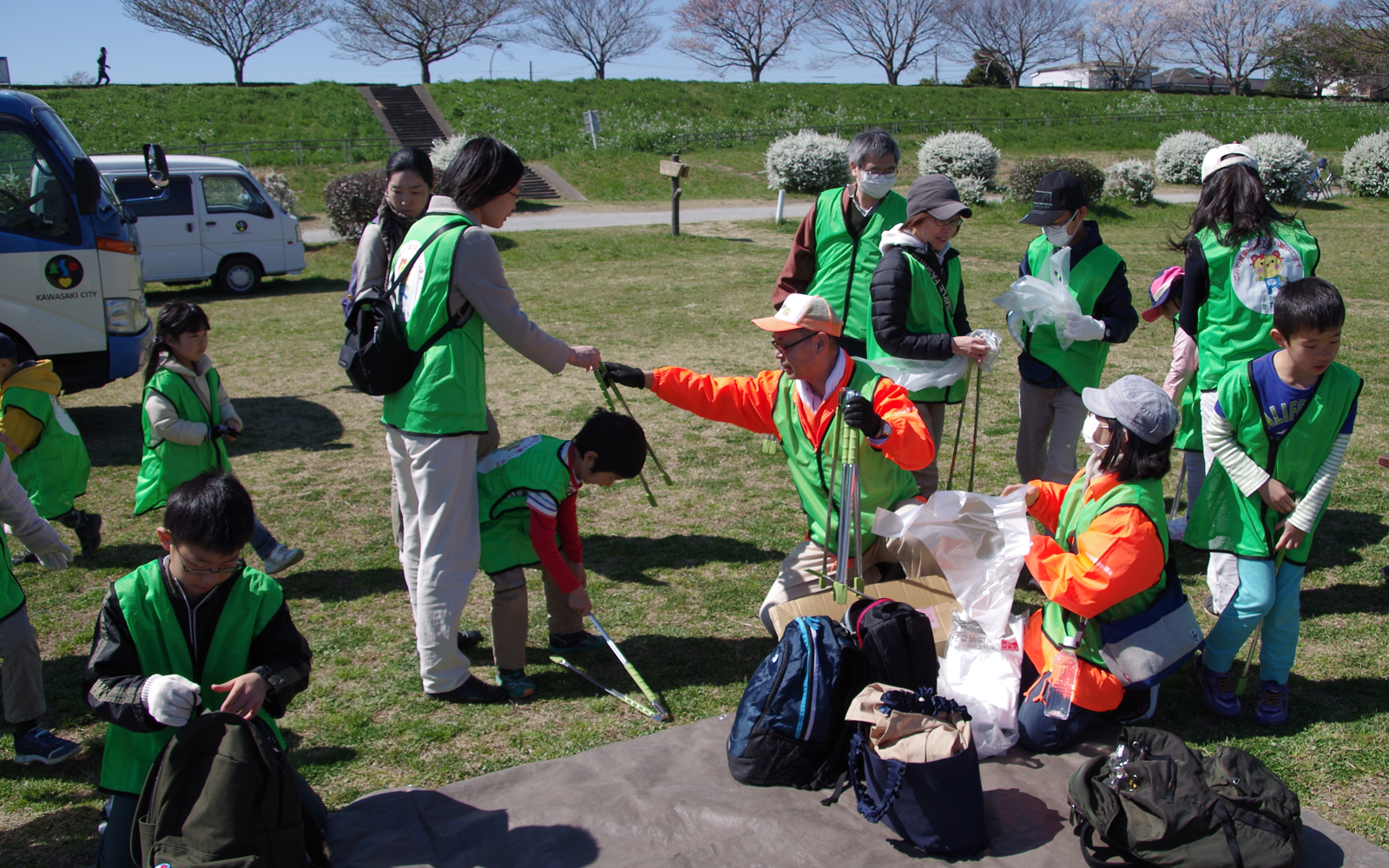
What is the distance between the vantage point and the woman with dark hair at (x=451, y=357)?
3328 mm

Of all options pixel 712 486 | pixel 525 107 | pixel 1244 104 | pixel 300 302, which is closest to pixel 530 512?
pixel 712 486

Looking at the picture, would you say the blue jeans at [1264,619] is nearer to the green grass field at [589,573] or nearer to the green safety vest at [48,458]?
the green grass field at [589,573]

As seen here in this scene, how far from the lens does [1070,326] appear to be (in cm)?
438

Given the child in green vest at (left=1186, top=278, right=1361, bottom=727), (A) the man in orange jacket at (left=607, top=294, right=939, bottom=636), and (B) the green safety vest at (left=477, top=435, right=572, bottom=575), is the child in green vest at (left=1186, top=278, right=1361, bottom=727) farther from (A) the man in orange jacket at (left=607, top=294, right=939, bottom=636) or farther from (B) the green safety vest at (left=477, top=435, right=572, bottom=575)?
(B) the green safety vest at (left=477, top=435, right=572, bottom=575)

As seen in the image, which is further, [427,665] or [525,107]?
[525,107]

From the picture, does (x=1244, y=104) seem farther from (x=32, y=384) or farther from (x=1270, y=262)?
(x=32, y=384)

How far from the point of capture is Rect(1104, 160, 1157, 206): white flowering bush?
20.8 metres

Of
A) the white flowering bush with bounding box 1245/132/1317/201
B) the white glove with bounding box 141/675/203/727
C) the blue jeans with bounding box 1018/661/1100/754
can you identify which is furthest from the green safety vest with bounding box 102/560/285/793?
the white flowering bush with bounding box 1245/132/1317/201

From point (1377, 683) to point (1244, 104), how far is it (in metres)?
43.7

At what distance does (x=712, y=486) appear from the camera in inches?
245

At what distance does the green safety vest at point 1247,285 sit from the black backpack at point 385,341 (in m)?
3.11

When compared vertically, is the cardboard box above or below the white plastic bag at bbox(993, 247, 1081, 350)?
below

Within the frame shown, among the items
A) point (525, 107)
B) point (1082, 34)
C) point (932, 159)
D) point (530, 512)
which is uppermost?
point (1082, 34)

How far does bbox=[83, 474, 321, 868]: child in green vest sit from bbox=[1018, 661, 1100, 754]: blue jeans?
7.44ft
